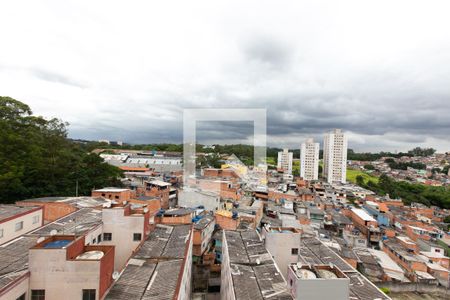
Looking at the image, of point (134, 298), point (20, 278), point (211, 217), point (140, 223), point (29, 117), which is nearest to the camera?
point (20, 278)

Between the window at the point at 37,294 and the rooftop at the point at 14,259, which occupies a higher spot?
the rooftop at the point at 14,259

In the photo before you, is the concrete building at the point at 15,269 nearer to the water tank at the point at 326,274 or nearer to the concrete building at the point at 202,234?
the concrete building at the point at 202,234

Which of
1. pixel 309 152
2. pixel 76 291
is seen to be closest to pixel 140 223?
pixel 76 291

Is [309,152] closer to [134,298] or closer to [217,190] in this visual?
[217,190]

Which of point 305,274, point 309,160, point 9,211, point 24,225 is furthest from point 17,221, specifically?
point 309,160

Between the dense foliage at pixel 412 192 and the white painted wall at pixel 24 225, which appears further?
the dense foliage at pixel 412 192

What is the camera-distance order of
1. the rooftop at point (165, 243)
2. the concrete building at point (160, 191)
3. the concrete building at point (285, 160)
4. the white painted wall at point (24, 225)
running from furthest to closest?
1. the concrete building at point (285, 160)
2. the concrete building at point (160, 191)
3. the rooftop at point (165, 243)
4. the white painted wall at point (24, 225)

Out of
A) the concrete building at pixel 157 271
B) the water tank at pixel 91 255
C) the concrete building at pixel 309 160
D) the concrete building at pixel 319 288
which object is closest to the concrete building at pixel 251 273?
the concrete building at pixel 319 288
